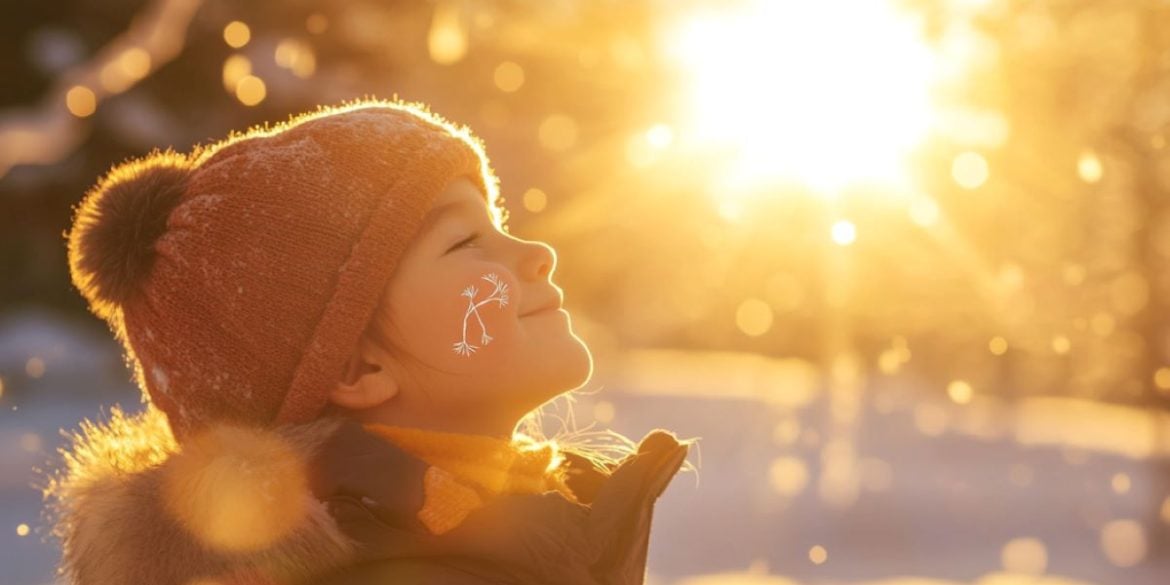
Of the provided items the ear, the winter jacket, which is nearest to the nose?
the ear

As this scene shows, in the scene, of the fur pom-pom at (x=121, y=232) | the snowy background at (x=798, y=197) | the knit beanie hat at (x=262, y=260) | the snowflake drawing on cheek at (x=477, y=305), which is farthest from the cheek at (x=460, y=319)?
the snowy background at (x=798, y=197)

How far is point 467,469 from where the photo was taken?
109 inches

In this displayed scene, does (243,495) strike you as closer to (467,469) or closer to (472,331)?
(467,469)

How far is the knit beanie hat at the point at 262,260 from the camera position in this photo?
2.79 meters

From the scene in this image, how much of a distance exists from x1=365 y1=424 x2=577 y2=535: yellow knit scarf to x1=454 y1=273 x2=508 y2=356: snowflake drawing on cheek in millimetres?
176

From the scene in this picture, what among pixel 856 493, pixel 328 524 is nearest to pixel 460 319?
pixel 328 524

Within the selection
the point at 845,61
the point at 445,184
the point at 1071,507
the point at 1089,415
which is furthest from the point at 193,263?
the point at 1089,415

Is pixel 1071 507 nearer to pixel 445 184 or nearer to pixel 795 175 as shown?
pixel 795 175

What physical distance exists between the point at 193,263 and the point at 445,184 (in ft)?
1.76

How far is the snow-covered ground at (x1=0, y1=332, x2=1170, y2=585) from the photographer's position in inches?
404

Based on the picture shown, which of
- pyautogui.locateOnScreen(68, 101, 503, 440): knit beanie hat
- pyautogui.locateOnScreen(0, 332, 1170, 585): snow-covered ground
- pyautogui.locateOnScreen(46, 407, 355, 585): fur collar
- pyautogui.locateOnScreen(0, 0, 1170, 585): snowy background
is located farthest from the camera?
pyautogui.locateOnScreen(0, 0, 1170, 585): snowy background

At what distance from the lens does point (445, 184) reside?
2941 millimetres

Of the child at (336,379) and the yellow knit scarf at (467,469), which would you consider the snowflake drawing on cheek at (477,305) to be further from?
the yellow knit scarf at (467,469)

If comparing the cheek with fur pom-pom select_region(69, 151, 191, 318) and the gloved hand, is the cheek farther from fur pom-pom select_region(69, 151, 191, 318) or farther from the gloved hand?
fur pom-pom select_region(69, 151, 191, 318)
